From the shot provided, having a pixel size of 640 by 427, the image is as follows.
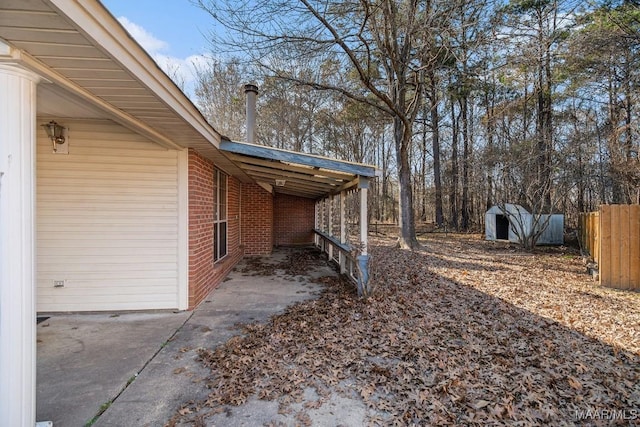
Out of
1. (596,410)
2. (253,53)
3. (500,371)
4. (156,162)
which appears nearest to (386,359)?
(500,371)

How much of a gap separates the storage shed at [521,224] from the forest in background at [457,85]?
1.54 ft

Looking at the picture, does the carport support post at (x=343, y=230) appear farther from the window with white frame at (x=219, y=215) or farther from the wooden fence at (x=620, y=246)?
the wooden fence at (x=620, y=246)

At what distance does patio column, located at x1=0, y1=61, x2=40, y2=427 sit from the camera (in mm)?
1826

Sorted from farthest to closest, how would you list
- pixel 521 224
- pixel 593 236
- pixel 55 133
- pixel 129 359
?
pixel 521 224, pixel 593 236, pixel 55 133, pixel 129 359

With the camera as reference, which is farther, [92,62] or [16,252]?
[92,62]

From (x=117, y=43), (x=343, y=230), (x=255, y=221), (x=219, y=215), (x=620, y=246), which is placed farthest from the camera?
(x=255, y=221)

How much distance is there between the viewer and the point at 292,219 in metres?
14.1

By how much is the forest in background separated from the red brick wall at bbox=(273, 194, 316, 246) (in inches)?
173

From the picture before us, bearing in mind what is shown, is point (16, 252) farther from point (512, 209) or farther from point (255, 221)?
point (512, 209)

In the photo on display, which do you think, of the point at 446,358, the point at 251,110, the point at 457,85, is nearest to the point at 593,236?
the point at 446,358

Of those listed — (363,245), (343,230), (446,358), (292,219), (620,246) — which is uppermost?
(292,219)

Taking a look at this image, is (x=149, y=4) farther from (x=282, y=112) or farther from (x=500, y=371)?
(x=282, y=112)

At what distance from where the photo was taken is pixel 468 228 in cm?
1972

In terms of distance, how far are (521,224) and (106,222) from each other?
40.5 feet
